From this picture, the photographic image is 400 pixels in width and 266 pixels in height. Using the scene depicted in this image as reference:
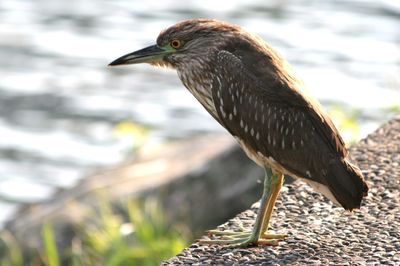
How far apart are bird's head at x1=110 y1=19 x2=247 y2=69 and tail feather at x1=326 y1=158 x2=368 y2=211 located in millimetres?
861

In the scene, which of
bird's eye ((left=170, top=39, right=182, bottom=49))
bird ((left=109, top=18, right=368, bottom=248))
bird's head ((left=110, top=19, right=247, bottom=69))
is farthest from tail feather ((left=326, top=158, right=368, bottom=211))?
bird's eye ((left=170, top=39, right=182, bottom=49))

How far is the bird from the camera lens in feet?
19.0

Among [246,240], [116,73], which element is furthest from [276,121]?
[116,73]

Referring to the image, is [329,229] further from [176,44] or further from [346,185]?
[176,44]

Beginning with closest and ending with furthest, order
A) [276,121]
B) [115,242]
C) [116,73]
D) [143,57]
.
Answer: [276,121]
[143,57]
[115,242]
[116,73]

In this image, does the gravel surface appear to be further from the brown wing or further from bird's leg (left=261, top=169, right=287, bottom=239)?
the brown wing

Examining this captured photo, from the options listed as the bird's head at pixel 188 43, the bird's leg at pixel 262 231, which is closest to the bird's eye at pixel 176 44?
the bird's head at pixel 188 43

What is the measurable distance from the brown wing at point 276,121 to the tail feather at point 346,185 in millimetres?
55

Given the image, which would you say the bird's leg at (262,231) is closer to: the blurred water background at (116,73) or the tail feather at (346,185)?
the tail feather at (346,185)

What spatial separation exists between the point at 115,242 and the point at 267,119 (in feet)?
8.80

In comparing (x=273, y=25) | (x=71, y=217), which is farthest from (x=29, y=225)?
A: (x=273, y=25)

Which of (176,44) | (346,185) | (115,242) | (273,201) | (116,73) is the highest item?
(176,44)

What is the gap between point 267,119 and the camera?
19.5ft

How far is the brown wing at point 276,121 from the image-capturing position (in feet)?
19.1
